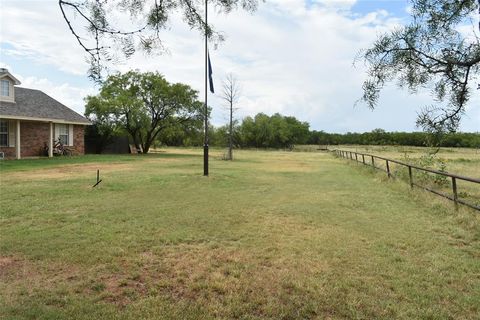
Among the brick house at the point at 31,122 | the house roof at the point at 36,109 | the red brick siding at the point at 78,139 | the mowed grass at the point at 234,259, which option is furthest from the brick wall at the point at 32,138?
the mowed grass at the point at 234,259

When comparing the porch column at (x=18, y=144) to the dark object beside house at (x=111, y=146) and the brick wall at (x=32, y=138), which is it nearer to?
the brick wall at (x=32, y=138)

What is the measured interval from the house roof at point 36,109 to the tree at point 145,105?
5.22 metres

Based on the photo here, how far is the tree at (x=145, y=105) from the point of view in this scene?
3466 centimetres

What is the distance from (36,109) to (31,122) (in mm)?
1025

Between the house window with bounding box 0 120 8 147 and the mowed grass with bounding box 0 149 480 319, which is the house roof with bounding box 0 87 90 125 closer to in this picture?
the house window with bounding box 0 120 8 147

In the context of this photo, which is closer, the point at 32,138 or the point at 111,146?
the point at 32,138

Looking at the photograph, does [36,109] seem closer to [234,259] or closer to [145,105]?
[145,105]

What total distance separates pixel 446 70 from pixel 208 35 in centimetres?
207

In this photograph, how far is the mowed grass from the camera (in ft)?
12.5

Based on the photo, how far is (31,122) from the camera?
2522cm

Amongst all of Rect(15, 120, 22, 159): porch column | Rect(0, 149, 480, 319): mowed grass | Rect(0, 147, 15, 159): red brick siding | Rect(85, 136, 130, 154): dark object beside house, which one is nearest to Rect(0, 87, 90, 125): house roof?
Rect(15, 120, 22, 159): porch column

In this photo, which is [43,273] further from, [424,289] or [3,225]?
[424,289]

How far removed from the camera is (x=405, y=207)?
9820 millimetres

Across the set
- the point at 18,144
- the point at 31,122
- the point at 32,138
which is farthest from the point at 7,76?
the point at 18,144
